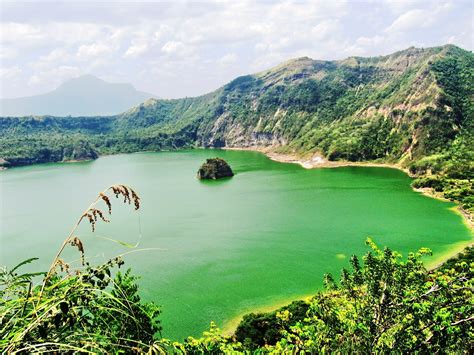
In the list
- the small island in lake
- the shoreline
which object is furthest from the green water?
the small island in lake

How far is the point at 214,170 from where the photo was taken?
336 ft

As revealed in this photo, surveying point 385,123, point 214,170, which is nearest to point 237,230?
point 214,170

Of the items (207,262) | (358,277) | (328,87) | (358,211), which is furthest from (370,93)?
(358,277)

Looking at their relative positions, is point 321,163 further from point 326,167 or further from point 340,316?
point 340,316

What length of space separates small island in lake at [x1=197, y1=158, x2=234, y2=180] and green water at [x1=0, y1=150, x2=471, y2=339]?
2971 millimetres

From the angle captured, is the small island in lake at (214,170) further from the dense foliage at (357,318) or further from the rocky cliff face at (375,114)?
the dense foliage at (357,318)

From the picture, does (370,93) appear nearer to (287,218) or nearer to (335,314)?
(287,218)

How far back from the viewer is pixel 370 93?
159875mm

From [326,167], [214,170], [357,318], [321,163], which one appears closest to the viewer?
[357,318]

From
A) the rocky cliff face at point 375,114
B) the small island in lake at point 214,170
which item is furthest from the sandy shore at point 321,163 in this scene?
the small island in lake at point 214,170

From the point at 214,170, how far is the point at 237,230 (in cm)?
4813

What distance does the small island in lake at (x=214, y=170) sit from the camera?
102250 mm

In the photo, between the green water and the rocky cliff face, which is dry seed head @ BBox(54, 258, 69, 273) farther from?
the rocky cliff face

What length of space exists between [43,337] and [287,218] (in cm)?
5836
